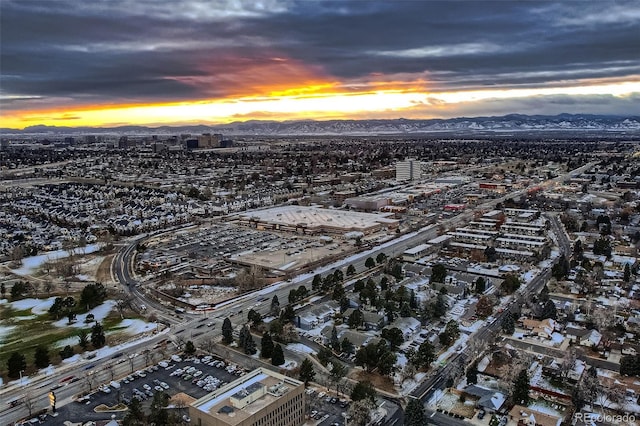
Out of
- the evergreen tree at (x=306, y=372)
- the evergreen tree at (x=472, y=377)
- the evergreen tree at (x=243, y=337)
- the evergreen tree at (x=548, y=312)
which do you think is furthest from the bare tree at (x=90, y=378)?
the evergreen tree at (x=548, y=312)

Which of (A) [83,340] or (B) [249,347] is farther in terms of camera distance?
(A) [83,340]

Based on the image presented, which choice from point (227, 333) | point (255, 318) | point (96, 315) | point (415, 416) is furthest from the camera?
point (96, 315)

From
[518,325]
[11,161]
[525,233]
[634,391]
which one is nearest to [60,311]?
[518,325]

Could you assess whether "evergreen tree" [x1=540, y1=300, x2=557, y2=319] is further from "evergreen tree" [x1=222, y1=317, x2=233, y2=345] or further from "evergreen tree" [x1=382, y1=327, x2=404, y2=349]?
"evergreen tree" [x1=222, y1=317, x2=233, y2=345]

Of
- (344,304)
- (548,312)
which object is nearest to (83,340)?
(344,304)

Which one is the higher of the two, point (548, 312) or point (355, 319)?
point (355, 319)

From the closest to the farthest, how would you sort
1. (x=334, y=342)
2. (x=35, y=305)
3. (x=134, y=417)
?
(x=134, y=417) < (x=334, y=342) < (x=35, y=305)

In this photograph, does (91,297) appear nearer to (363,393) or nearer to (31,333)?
(31,333)

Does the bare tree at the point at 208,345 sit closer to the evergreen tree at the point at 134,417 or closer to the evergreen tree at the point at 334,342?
the evergreen tree at the point at 334,342

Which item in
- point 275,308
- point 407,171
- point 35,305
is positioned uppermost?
point 407,171
